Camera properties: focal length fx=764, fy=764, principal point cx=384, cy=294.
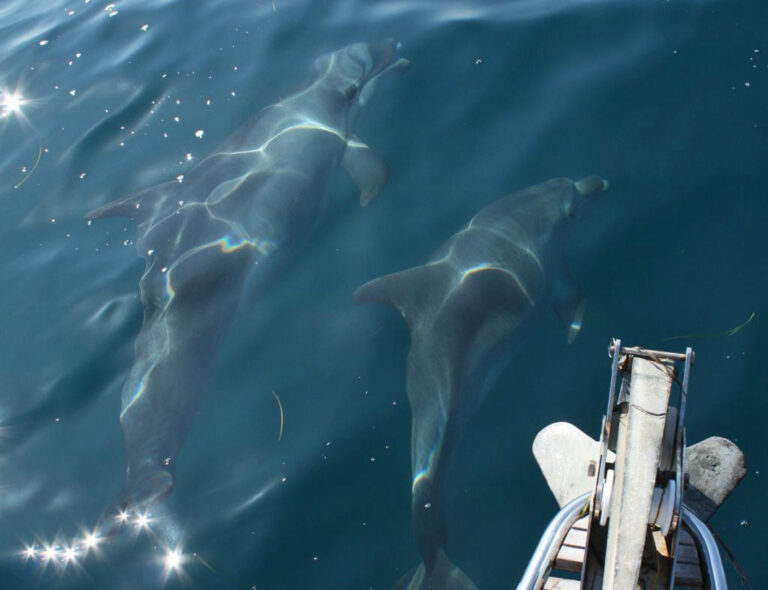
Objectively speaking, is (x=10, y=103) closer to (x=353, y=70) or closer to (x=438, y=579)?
(x=353, y=70)

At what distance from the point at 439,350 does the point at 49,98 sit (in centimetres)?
690

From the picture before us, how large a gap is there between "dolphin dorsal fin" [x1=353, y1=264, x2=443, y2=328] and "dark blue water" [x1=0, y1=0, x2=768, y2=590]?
0.25m

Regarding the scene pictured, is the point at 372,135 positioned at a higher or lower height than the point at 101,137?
lower

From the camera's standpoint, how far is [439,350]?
20.4 ft

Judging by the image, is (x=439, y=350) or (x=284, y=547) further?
(x=439, y=350)

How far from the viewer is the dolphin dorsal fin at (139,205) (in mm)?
7660

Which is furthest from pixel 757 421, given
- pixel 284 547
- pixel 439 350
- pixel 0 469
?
pixel 0 469

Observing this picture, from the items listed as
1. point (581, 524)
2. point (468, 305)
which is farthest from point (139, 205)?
point (581, 524)

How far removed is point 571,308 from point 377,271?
181 cm

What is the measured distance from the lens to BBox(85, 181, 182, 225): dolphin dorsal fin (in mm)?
7660

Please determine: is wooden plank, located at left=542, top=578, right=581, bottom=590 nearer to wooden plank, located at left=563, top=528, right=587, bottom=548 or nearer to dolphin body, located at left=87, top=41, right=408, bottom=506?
wooden plank, located at left=563, top=528, right=587, bottom=548

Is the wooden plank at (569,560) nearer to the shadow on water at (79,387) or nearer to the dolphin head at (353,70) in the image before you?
the shadow on water at (79,387)

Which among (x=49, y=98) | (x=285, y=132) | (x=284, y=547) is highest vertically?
(x=49, y=98)

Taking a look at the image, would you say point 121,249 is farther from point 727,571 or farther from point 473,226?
point 727,571
